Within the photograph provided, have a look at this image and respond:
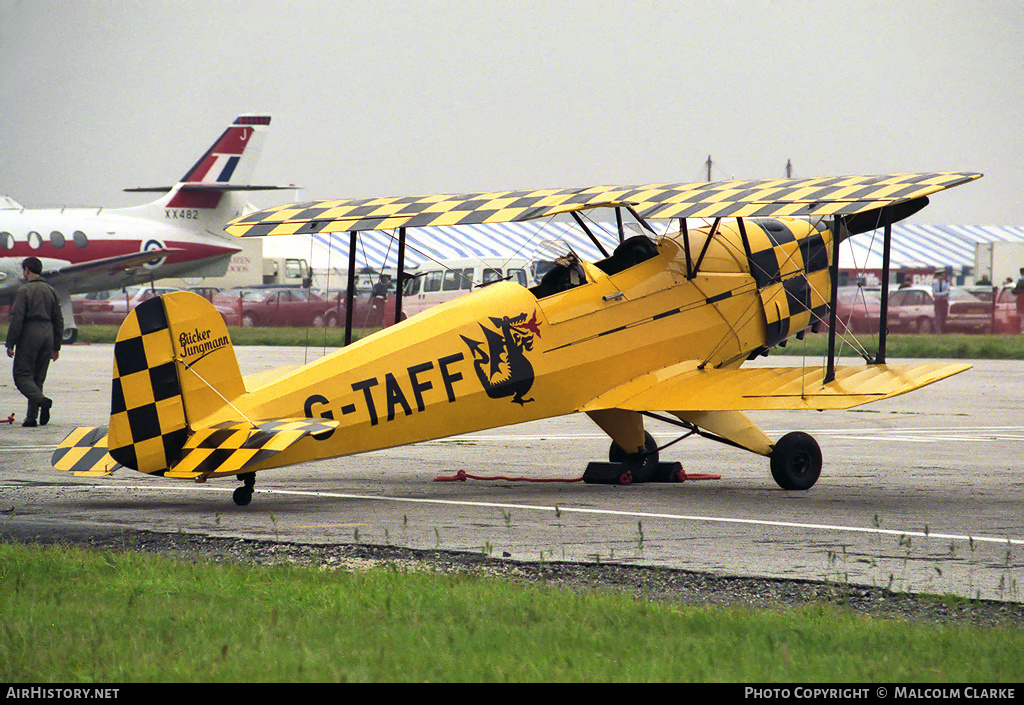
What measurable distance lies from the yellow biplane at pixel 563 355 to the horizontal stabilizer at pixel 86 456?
0.07 ft

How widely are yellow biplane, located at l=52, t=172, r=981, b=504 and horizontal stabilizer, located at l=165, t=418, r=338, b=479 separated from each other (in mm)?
16

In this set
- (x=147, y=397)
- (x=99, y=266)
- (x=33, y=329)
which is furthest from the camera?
(x=99, y=266)

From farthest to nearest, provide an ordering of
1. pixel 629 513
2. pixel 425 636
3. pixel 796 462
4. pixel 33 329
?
pixel 33 329, pixel 796 462, pixel 629 513, pixel 425 636

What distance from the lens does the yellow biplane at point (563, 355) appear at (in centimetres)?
893

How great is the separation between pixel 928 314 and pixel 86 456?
37129 millimetres

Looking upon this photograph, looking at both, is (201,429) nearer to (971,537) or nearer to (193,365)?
(193,365)

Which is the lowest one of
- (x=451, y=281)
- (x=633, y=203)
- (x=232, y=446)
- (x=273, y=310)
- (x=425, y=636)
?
(x=425, y=636)

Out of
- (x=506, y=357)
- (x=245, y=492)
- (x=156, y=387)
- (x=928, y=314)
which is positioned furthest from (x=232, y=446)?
(x=928, y=314)

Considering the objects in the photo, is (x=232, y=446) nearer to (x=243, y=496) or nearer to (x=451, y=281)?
(x=243, y=496)

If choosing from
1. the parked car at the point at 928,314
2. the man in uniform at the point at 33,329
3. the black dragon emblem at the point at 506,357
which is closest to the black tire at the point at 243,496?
the black dragon emblem at the point at 506,357

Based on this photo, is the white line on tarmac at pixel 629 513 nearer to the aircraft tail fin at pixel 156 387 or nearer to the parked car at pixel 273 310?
the aircraft tail fin at pixel 156 387

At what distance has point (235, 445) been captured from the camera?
8703 millimetres

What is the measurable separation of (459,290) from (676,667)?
102 ft

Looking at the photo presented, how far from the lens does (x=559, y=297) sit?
1083cm
